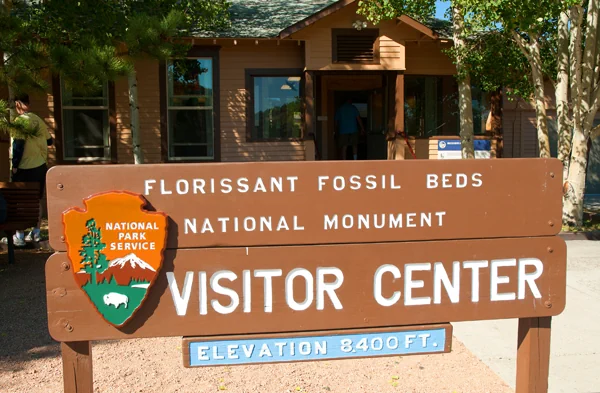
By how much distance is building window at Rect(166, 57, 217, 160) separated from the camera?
12.2 meters

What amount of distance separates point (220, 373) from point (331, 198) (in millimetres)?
2076

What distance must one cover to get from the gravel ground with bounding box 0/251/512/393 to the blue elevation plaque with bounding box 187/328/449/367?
134 centimetres

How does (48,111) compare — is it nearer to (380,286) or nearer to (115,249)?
Result: (115,249)

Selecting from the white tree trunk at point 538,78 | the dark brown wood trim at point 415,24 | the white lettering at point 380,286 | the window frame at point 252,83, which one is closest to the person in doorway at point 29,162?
the window frame at point 252,83

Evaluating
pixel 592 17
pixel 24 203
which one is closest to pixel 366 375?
pixel 24 203

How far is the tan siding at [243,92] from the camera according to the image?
12062 millimetres

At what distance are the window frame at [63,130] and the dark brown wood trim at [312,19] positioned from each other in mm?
3773

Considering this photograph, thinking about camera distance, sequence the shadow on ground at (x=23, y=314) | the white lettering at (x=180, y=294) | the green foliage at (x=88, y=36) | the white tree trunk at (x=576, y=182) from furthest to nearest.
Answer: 1. the white tree trunk at (x=576, y=182)
2. the green foliage at (x=88, y=36)
3. the shadow on ground at (x=23, y=314)
4. the white lettering at (x=180, y=294)

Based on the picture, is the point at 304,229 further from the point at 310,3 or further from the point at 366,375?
the point at 310,3

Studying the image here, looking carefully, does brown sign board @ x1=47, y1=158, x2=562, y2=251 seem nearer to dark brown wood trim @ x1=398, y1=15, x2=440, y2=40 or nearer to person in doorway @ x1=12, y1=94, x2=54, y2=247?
person in doorway @ x1=12, y1=94, x2=54, y2=247

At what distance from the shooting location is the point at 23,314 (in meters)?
5.10

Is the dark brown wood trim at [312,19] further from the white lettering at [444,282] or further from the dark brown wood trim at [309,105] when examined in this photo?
the white lettering at [444,282]

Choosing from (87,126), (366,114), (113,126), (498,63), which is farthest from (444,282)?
(366,114)

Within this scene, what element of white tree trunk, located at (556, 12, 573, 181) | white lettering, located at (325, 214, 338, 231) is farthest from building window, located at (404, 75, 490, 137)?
white lettering, located at (325, 214, 338, 231)
